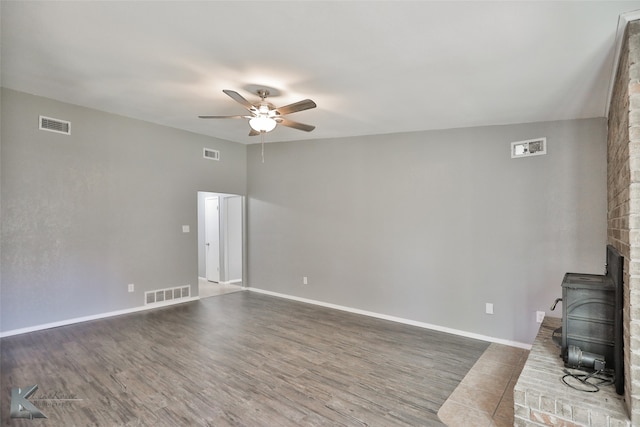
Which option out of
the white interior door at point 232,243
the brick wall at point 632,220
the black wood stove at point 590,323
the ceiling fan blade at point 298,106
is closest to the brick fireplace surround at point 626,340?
the brick wall at point 632,220

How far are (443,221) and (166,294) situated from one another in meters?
4.39

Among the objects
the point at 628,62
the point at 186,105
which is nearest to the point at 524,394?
the point at 628,62

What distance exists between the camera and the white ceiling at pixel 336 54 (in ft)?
6.78

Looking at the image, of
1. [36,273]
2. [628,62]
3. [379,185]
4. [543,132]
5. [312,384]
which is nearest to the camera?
[628,62]

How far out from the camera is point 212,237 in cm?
749

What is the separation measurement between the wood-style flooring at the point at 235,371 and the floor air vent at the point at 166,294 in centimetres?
44

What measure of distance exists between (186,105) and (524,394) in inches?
170

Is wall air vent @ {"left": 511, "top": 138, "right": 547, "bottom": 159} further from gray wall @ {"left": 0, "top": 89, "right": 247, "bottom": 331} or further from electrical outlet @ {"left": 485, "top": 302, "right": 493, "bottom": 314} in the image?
gray wall @ {"left": 0, "top": 89, "right": 247, "bottom": 331}

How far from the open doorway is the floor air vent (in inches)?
41.2

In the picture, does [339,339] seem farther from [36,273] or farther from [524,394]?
[36,273]

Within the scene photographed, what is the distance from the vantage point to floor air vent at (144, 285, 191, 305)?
5.10 m

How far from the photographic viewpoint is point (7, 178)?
12.4ft

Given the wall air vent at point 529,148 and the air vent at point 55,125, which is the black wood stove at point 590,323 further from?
the air vent at point 55,125

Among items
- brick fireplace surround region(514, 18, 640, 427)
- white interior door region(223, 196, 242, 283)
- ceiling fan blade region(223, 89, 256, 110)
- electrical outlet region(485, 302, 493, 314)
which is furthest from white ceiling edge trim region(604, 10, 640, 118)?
white interior door region(223, 196, 242, 283)
